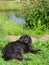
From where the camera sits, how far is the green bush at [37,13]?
12148 mm

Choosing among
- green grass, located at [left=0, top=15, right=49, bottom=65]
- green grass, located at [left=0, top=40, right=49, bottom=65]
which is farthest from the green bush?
green grass, located at [left=0, top=40, right=49, bottom=65]

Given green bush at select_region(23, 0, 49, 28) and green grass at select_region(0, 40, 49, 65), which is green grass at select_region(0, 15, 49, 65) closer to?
green grass at select_region(0, 40, 49, 65)

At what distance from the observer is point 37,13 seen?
12391 millimetres

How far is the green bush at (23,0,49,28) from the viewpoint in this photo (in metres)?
12.1

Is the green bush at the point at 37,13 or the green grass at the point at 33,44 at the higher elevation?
the green bush at the point at 37,13

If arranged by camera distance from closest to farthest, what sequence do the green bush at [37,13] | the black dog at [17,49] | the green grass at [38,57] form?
the green grass at [38,57] < the black dog at [17,49] < the green bush at [37,13]

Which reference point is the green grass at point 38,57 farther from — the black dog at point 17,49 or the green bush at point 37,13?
the green bush at point 37,13

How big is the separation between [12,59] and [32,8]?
4938 mm

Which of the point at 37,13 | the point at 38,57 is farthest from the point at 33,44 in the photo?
the point at 37,13

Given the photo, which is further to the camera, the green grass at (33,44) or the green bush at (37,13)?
the green bush at (37,13)

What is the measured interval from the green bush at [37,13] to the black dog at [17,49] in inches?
128

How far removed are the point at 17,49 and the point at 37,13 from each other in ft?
14.4

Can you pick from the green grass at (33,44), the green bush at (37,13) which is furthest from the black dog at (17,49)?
the green bush at (37,13)

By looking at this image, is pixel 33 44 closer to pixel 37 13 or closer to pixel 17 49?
pixel 17 49
